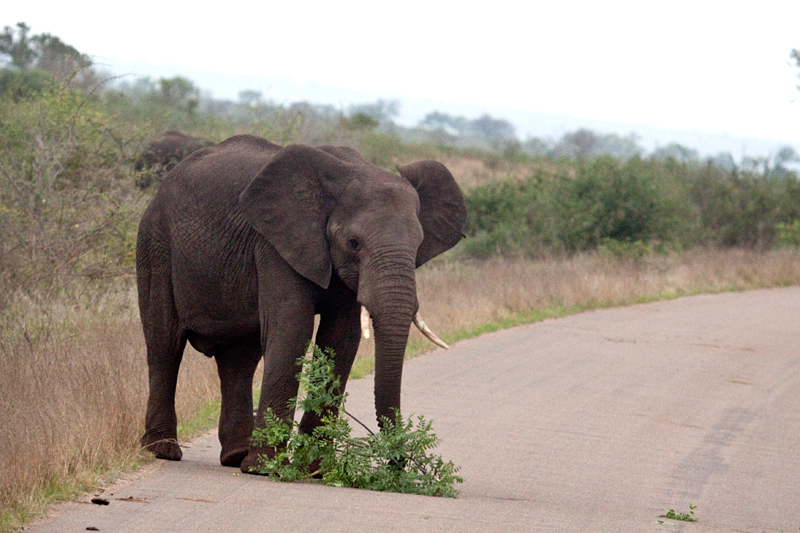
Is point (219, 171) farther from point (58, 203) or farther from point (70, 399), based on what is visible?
point (58, 203)

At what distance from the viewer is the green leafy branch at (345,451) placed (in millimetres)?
6852

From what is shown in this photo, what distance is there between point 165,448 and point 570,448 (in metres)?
3.37

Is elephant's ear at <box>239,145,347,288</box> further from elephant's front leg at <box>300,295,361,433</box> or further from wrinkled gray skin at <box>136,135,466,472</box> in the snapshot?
elephant's front leg at <box>300,295,361,433</box>

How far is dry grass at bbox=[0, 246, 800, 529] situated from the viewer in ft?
21.0

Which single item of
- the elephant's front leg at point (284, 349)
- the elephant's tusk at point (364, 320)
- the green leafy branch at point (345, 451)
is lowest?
the green leafy branch at point (345, 451)

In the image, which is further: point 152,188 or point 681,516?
point 152,188

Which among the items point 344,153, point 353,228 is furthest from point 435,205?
point 353,228

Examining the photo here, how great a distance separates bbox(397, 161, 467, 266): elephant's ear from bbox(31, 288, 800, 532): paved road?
170 cm

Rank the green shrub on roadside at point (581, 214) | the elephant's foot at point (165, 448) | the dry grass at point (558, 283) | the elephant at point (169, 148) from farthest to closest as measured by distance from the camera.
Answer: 1. the green shrub on roadside at point (581, 214)
2. the elephant at point (169, 148)
3. the dry grass at point (558, 283)
4. the elephant's foot at point (165, 448)

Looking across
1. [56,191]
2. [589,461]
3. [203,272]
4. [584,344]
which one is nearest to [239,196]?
[203,272]

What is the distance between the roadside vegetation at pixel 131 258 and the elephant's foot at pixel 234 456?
67cm

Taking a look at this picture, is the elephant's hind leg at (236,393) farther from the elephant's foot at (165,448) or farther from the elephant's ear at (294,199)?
the elephant's ear at (294,199)

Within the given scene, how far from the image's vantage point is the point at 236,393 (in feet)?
26.5

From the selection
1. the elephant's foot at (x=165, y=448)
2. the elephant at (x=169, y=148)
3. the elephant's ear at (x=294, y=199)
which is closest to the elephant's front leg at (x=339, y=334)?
the elephant's ear at (x=294, y=199)
